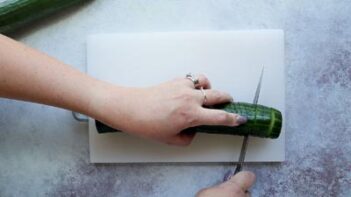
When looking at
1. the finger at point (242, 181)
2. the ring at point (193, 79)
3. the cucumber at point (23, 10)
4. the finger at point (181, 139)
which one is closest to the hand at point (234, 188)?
the finger at point (242, 181)

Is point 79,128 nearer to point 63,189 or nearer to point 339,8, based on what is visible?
point 63,189

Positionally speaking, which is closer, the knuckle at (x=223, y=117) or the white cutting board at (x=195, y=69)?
the knuckle at (x=223, y=117)

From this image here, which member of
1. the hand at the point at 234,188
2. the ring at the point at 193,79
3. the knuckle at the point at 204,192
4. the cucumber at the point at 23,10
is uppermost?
the cucumber at the point at 23,10

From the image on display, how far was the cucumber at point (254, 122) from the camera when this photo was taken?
0.97 meters

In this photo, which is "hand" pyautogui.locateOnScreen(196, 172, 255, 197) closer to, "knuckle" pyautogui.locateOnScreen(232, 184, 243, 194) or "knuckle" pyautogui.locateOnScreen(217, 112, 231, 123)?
"knuckle" pyautogui.locateOnScreen(232, 184, 243, 194)

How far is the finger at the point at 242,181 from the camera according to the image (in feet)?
3.30

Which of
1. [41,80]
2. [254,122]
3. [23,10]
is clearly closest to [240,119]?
[254,122]

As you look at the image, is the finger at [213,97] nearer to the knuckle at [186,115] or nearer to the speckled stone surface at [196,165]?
the knuckle at [186,115]

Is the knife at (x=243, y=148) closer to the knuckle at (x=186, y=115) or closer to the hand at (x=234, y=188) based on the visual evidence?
the hand at (x=234, y=188)

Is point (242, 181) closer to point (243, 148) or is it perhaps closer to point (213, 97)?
point (243, 148)

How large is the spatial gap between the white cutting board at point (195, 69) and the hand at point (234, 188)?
0.05 m

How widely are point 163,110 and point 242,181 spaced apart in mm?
231

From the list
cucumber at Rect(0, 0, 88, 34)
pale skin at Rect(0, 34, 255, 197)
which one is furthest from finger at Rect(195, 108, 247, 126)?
cucumber at Rect(0, 0, 88, 34)

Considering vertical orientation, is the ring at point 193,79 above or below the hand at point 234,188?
above
